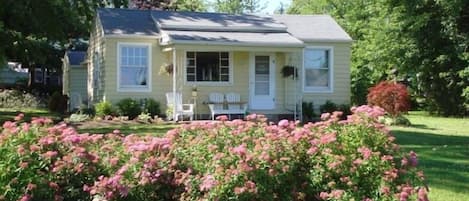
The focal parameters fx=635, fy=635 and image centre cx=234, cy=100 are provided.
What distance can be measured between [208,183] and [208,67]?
1636cm

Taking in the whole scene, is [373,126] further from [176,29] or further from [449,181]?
[176,29]

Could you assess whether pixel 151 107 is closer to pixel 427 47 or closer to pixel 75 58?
pixel 427 47

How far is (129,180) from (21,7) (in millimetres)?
11590

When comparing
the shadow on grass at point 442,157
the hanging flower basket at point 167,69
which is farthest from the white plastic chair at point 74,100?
the shadow on grass at point 442,157

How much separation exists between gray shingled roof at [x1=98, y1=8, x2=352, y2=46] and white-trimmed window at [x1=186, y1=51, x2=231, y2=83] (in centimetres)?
70

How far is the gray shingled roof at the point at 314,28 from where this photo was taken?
72.1 ft

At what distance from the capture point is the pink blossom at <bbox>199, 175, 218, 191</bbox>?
4.61 meters

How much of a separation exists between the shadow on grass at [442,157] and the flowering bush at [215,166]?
3.18 metres

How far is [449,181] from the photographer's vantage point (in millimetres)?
8164

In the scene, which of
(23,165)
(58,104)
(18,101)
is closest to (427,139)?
(23,165)

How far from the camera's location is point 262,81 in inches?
843

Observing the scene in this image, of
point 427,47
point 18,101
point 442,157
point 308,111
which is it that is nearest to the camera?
point 442,157

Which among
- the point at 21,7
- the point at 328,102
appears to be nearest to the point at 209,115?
the point at 328,102

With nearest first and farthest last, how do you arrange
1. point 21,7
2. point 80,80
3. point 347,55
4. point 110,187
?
point 110,187
point 21,7
point 347,55
point 80,80
